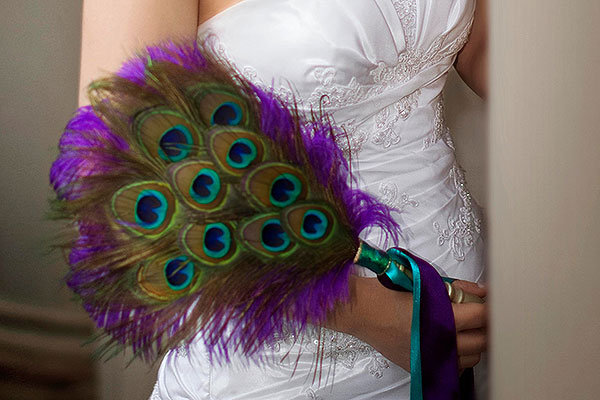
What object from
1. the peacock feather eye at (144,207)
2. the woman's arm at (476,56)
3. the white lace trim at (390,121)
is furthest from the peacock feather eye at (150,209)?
the woman's arm at (476,56)

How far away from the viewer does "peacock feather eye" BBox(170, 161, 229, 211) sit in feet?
0.83

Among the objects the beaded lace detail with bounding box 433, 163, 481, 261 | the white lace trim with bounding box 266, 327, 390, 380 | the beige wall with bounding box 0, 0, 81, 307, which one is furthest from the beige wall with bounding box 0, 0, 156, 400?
the beaded lace detail with bounding box 433, 163, 481, 261

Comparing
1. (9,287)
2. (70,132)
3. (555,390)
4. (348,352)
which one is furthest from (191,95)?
(9,287)

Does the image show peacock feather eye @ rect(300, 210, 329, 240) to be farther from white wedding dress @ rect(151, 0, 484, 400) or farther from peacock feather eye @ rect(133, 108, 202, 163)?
white wedding dress @ rect(151, 0, 484, 400)

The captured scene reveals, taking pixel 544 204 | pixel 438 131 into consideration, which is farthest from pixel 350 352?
pixel 544 204

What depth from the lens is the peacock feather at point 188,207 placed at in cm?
25

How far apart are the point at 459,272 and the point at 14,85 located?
476mm

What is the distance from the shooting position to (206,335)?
0.28 metres

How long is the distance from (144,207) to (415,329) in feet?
0.57

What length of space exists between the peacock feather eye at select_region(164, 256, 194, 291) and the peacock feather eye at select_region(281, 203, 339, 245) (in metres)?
0.05

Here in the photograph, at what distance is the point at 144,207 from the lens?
0.25 metres

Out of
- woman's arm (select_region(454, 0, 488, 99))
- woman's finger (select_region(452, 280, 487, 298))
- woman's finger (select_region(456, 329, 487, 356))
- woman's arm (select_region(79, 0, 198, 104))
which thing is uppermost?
woman's arm (select_region(454, 0, 488, 99))

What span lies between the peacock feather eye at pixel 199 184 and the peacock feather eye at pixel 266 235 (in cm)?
2

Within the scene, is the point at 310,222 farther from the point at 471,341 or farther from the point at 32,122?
the point at 32,122
